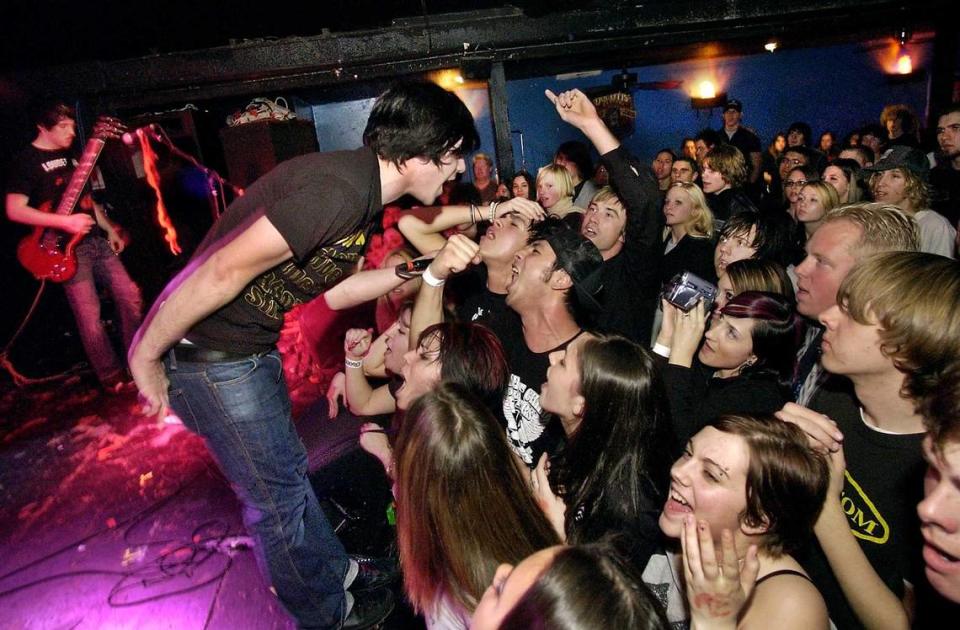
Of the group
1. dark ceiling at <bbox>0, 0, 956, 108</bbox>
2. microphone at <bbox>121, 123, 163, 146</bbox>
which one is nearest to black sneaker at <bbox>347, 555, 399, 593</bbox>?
dark ceiling at <bbox>0, 0, 956, 108</bbox>

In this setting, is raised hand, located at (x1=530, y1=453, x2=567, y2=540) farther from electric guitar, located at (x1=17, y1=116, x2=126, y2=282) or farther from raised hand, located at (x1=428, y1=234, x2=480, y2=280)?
electric guitar, located at (x1=17, y1=116, x2=126, y2=282)

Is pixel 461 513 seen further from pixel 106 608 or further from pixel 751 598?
pixel 106 608

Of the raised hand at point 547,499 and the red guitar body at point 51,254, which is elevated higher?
the red guitar body at point 51,254

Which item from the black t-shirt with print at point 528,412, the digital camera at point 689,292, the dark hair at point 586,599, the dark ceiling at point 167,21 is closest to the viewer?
the dark hair at point 586,599

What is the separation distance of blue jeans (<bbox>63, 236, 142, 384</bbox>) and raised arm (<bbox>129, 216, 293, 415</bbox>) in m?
3.93

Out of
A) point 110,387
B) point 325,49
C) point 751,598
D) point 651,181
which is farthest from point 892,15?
point 110,387

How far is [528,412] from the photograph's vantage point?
8.25 feet

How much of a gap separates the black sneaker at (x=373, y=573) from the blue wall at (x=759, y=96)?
9.34m

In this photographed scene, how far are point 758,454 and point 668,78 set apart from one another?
11.2 meters

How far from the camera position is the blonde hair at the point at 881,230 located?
7.79 ft

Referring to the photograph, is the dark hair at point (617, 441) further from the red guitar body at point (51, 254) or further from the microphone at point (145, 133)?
the microphone at point (145, 133)

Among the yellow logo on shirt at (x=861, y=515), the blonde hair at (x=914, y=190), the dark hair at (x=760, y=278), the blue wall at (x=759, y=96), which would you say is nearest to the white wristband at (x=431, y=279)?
the dark hair at (x=760, y=278)

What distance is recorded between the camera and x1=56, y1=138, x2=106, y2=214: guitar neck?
4.95 meters

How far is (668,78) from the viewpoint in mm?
10938
